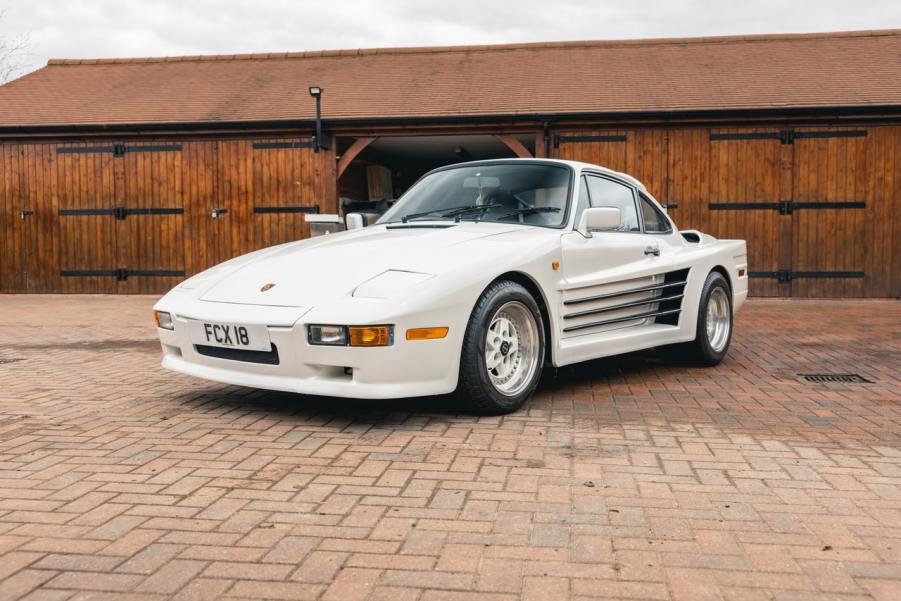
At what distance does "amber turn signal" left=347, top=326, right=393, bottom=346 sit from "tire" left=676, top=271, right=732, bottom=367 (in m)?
2.91

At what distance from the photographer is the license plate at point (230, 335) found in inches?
153

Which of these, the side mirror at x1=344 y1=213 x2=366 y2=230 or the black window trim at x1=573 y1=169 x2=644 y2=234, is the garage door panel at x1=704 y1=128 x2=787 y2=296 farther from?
the side mirror at x1=344 y1=213 x2=366 y2=230

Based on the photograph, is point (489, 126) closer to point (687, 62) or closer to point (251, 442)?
point (687, 62)

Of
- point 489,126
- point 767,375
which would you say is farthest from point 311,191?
point 767,375

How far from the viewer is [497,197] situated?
5.10 metres

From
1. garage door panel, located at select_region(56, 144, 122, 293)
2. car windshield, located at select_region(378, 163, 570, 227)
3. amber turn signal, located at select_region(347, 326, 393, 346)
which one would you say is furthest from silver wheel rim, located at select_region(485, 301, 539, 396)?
garage door panel, located at select_region(56, 144, 122, 293)

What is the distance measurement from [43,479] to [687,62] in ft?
47.9

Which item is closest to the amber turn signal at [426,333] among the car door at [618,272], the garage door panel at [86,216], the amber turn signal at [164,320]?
the car door at [618,272]

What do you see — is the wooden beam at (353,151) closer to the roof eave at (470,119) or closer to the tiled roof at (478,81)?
the roof eave at (470,119)

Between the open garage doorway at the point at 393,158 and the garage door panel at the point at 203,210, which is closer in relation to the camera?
the garage door panel at the point at 203,210

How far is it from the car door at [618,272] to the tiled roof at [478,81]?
7.85 meters

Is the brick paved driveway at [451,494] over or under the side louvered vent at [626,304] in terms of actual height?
under

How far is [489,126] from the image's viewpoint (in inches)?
539

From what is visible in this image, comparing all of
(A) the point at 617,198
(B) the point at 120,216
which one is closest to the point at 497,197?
(A) the point at 617,198
